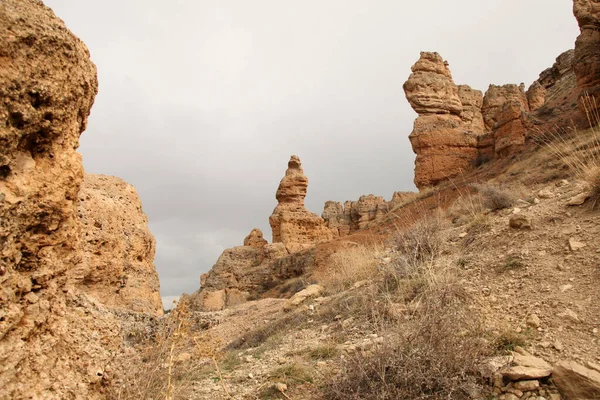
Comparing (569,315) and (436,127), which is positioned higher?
(436,127)

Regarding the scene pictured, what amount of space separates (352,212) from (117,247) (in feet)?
129

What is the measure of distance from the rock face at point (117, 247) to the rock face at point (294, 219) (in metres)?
15.7

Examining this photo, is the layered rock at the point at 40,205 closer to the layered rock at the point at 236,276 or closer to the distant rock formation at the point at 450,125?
the layered rock at the point at 236,276

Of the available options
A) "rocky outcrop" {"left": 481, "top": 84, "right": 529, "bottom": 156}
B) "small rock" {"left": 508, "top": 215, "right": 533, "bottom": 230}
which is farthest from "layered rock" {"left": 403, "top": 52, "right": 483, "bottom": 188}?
"small rock" {"left": 508, "top": 215, "right": 533, "bottom": 230}

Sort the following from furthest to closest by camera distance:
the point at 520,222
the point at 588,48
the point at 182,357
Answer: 1. the point at 588,48
2. the point at 520,222
3. the point at 182,357

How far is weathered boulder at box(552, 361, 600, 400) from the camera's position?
8.27ft

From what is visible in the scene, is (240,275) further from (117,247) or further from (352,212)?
(352,212)

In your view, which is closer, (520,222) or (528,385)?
(528,385)

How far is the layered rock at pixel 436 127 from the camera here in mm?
22312

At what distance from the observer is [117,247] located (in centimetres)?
573

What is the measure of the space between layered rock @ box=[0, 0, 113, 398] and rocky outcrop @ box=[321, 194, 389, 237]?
125 ft

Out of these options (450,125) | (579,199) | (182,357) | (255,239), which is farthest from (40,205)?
(450,125)

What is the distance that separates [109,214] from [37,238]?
406cm

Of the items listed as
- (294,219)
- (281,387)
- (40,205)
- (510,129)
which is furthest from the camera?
(294,219)
